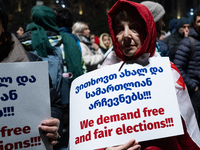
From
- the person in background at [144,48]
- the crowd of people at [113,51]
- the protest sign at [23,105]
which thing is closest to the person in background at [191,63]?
the crowd of people at [113,51]

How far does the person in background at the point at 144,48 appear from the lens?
4.80 feet

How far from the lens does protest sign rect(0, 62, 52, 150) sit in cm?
129

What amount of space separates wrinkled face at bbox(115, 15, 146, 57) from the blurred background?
555 inches

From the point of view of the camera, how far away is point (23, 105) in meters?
1.33

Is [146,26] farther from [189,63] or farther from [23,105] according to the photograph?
[189,63]

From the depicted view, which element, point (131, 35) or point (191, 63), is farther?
point (191, 63)

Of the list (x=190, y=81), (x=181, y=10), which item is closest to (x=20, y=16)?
(x=181, y=10)

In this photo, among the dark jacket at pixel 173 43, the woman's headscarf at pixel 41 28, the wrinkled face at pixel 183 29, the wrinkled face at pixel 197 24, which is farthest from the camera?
the wrinkled face at pixel 183 29

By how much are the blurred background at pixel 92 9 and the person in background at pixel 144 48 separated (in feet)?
46.2

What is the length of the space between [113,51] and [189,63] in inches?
75.3

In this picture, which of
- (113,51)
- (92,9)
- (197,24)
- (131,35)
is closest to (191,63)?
(197,24)

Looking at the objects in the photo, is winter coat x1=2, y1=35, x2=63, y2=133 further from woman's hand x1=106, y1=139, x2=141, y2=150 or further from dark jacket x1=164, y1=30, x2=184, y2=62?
dark jacket x1=164, y1=30, x2=184, y2=62

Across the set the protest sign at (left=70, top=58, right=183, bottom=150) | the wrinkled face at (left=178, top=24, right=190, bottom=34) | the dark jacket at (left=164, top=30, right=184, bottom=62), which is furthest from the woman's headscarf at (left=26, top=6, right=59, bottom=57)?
the wrinkled face at (left=178, top=24, right=190, bottom=34)

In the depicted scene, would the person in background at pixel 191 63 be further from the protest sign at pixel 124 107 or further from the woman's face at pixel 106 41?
the woman's face at pixel 106 41
